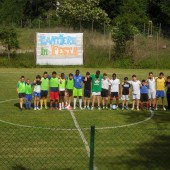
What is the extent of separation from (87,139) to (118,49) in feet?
87.1

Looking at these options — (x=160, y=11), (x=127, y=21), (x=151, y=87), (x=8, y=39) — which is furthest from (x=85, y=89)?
(x=160, y=11)

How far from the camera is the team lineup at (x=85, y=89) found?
1944 centimetres

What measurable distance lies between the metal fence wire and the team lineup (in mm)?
3825

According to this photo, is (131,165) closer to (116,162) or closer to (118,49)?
(116,162)

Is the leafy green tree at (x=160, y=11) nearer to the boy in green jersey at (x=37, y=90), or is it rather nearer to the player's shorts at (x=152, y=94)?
the player's shorts at (x=152, y=94)

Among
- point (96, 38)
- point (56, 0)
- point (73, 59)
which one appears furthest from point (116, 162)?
point (56, 0)

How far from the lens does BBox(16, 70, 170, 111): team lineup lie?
1944 centimetres

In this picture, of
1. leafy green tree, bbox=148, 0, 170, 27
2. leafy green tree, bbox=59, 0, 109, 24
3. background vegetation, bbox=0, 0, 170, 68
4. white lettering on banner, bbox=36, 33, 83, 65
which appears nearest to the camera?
white lettering on banner, bbox=36, 33, 83, 65

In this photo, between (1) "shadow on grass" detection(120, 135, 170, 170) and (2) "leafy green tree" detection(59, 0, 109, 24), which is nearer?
(1) "shadow on grass" detection(120, 135, 170, 170)

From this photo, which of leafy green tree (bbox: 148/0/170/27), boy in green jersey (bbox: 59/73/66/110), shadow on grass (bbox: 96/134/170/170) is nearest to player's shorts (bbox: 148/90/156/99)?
boy in green jersey (bbox: 59/73/66/110)

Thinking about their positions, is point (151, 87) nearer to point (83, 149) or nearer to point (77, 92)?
point (77, 92)

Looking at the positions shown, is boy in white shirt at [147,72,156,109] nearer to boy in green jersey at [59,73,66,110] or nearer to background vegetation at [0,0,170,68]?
boy in green jersey at [59,73,66,110]

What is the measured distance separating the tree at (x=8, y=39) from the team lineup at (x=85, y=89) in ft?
65.8

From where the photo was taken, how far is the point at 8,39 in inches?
1548
